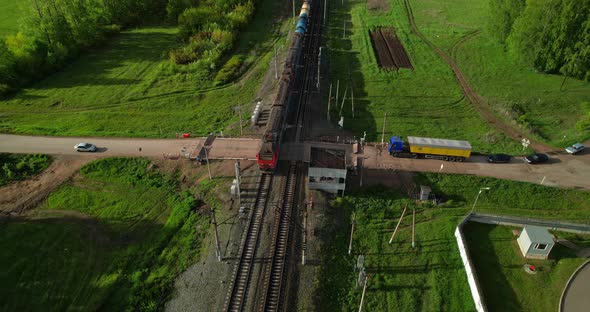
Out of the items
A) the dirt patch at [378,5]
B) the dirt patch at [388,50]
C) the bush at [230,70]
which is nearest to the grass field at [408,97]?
the dirt patch at [388,50]

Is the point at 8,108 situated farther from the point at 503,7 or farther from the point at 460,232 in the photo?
the point at 503,7

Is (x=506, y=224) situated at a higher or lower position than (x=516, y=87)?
lower

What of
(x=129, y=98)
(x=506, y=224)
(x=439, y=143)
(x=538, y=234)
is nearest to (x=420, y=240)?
(x=506, y=224)

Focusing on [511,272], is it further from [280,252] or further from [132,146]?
[132,146]

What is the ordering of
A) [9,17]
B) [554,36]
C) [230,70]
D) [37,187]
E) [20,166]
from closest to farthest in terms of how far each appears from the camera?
→ [37,187] → [20,166] → [554,36] → [230,70] → [9,17]

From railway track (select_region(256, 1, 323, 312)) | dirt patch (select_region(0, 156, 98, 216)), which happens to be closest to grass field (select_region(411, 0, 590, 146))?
railway track (select_region(256, 1, 323, 312))

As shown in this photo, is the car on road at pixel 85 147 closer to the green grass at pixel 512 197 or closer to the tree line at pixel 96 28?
the tree line at pixel 96 28
